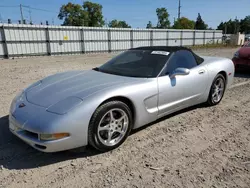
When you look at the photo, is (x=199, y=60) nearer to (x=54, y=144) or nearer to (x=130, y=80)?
(x=130, y=80)

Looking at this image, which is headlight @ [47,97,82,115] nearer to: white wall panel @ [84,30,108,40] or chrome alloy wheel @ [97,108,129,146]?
chrome alloy wheel @ [97,108,129,146]

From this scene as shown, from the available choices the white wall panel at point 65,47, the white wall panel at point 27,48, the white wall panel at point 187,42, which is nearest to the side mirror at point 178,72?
the white wall panel at point 27,48

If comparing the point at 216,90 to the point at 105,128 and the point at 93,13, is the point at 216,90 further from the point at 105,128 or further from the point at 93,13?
the point at 93,13

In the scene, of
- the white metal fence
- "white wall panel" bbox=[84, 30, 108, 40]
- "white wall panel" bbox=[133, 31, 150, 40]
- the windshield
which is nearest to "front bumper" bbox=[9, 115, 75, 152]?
the windshield

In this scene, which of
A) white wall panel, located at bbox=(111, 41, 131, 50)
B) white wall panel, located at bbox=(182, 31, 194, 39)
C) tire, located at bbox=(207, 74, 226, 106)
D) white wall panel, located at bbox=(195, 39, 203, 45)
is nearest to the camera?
tire, located at bbox=(207, 74, 226, 106)

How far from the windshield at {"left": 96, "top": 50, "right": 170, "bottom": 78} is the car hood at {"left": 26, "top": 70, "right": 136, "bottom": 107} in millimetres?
221

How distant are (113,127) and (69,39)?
17.5m

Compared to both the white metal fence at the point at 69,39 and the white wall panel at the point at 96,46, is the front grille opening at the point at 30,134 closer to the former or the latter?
the white metal fence at the point at 69,39

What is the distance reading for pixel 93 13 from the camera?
60.4 m

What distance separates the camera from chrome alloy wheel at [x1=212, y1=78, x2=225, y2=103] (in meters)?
4.35

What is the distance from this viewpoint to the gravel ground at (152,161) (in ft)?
7.18

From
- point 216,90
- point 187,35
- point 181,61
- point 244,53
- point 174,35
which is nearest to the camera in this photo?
point 181,61

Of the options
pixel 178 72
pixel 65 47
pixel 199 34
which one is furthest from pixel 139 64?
pixel 199 34

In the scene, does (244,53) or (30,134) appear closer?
(30,134)
